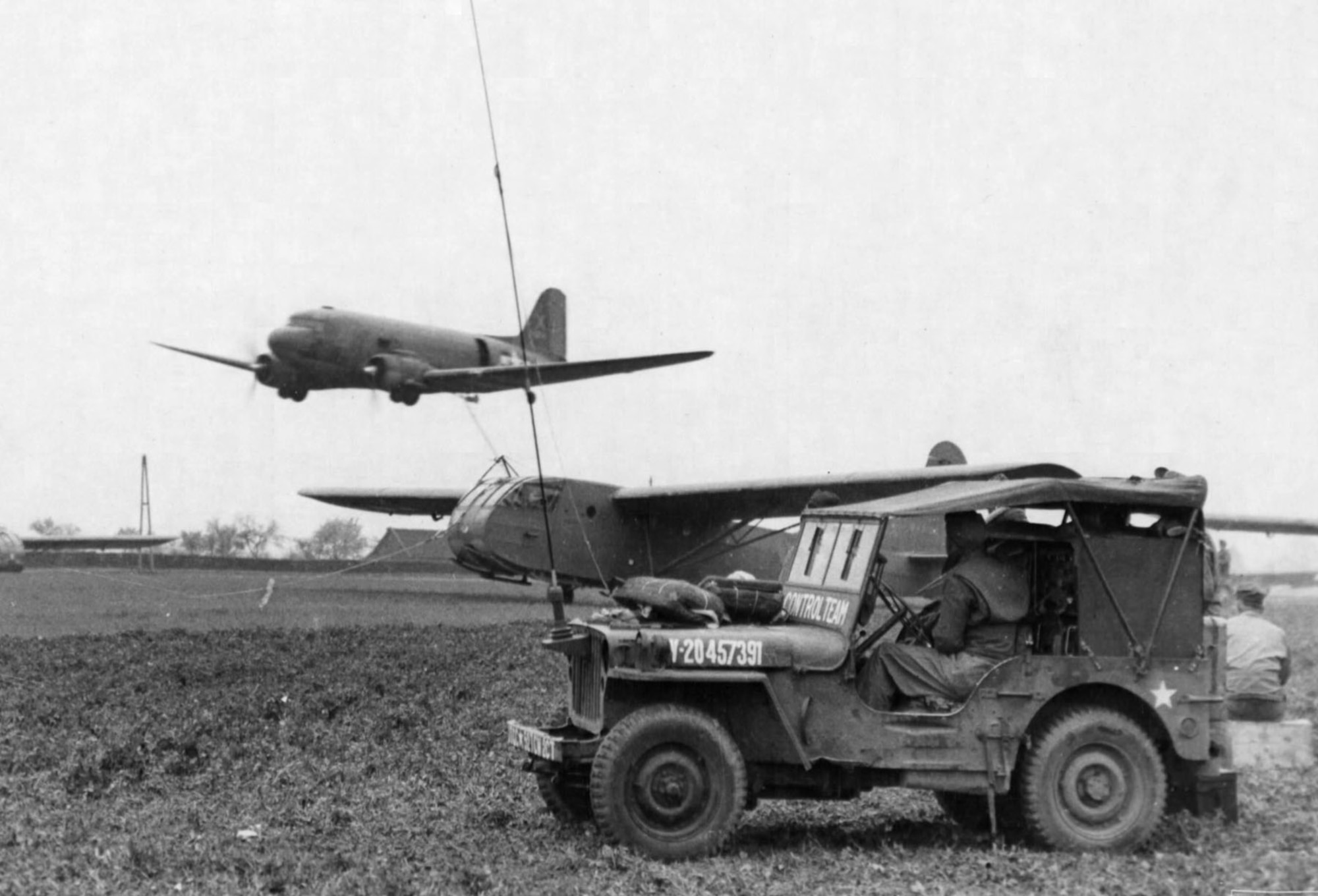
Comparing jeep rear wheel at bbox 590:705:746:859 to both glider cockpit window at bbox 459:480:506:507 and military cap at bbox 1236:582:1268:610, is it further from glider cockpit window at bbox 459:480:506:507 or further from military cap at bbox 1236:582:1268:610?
glider cockpit window at bbox 459:480:506:507

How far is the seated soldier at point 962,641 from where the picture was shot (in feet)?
24.5

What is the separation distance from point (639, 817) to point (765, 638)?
3.65ft

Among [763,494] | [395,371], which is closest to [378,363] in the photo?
[395,371]

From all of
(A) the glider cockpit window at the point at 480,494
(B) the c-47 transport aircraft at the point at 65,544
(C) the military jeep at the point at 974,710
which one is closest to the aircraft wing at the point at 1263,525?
(A) the glider cockpit window at the point at 480,494

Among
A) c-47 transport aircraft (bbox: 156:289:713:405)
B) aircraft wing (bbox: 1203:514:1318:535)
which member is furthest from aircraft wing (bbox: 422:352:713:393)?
aircraft wing (bbox: 1203:514:1318:535)

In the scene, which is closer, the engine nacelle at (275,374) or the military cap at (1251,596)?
the military cap at (1251,596)

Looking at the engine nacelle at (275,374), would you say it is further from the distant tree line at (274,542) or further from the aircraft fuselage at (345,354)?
the distant tree line at (274,542)

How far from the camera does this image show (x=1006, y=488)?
7492mm

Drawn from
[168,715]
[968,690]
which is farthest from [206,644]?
[968,690]

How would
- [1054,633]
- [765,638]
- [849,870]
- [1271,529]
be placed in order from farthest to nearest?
[1271,529] < [1054,633] < [765,638] < [849,870]

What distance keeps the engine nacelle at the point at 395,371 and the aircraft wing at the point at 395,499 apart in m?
4.45

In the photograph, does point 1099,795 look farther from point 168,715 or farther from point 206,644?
point 206,644

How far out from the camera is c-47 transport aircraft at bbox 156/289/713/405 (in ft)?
80.9

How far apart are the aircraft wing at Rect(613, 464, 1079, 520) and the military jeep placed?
11.8 meters
